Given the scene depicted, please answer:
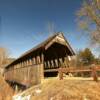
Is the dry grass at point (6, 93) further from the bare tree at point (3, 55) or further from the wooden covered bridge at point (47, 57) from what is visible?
the bare tree at point (3, 55)

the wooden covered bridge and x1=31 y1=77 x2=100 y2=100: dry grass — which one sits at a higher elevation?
the wooden covered bridge

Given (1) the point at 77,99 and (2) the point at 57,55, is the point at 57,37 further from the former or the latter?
(1) the point at 77,99

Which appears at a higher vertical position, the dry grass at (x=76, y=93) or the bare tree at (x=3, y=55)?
the bare tree at (x=3, y=55)

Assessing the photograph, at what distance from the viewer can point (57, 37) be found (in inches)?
683

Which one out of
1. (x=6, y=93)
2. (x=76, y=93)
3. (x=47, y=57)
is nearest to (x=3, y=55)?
(x=6, y=93)

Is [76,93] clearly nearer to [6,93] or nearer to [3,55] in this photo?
[6,93]

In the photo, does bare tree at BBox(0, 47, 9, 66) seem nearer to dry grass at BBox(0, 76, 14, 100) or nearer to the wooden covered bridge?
dry grass at BBox(0, 76, 14, 100)

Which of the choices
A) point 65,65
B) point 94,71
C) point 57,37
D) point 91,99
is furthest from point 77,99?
point 65,65

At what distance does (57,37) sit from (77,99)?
888 cm

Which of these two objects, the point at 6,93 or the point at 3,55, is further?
the point at 3,55

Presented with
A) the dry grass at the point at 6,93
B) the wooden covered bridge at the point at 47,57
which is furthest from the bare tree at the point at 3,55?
the wooden covered bridge at the point at 47,57

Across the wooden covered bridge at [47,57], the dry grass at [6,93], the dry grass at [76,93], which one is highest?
the wooden covered bridge at [47,57]

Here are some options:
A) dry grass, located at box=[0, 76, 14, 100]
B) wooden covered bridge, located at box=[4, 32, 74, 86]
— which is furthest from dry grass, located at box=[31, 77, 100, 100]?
dry grass, located at box=[0, 76, 14, 100]

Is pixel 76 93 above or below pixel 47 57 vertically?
below
